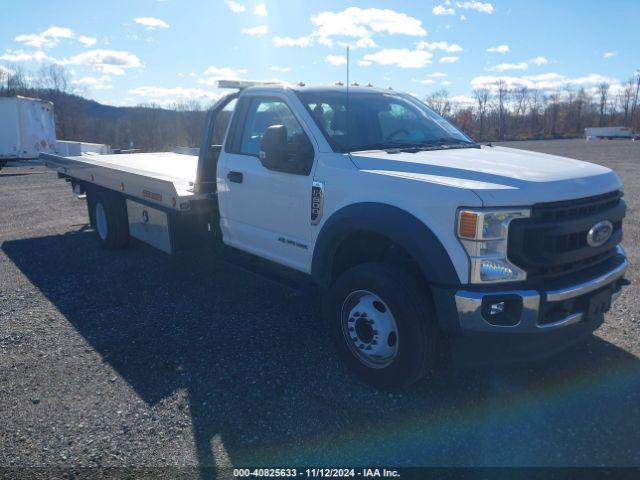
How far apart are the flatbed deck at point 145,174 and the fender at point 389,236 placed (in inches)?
77.2

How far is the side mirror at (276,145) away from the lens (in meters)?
4.12

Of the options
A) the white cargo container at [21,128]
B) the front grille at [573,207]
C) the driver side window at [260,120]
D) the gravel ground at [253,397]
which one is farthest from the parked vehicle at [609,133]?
the front grille at [573,207]

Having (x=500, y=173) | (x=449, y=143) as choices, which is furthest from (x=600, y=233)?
(x=449, y=143)

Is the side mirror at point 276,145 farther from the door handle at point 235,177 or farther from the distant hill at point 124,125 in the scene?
the distant hill at point 124,125

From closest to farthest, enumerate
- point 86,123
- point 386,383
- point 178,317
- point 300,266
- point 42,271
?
point 386,383 → point 300,266 → point 178,317 → point 42,271 → point 86,123

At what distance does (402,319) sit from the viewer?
11.3 feet

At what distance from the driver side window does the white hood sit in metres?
1.02

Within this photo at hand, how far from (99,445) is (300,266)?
2024 millimetres

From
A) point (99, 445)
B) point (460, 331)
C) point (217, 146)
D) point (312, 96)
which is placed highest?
point (312, 96)

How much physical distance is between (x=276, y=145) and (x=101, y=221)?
4771 mm

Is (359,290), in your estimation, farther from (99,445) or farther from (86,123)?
(86,123)

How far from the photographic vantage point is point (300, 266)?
4.56m

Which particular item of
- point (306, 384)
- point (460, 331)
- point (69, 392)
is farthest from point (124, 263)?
point (460, 331)

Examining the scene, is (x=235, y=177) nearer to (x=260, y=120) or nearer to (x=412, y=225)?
(x=260, y=120)
